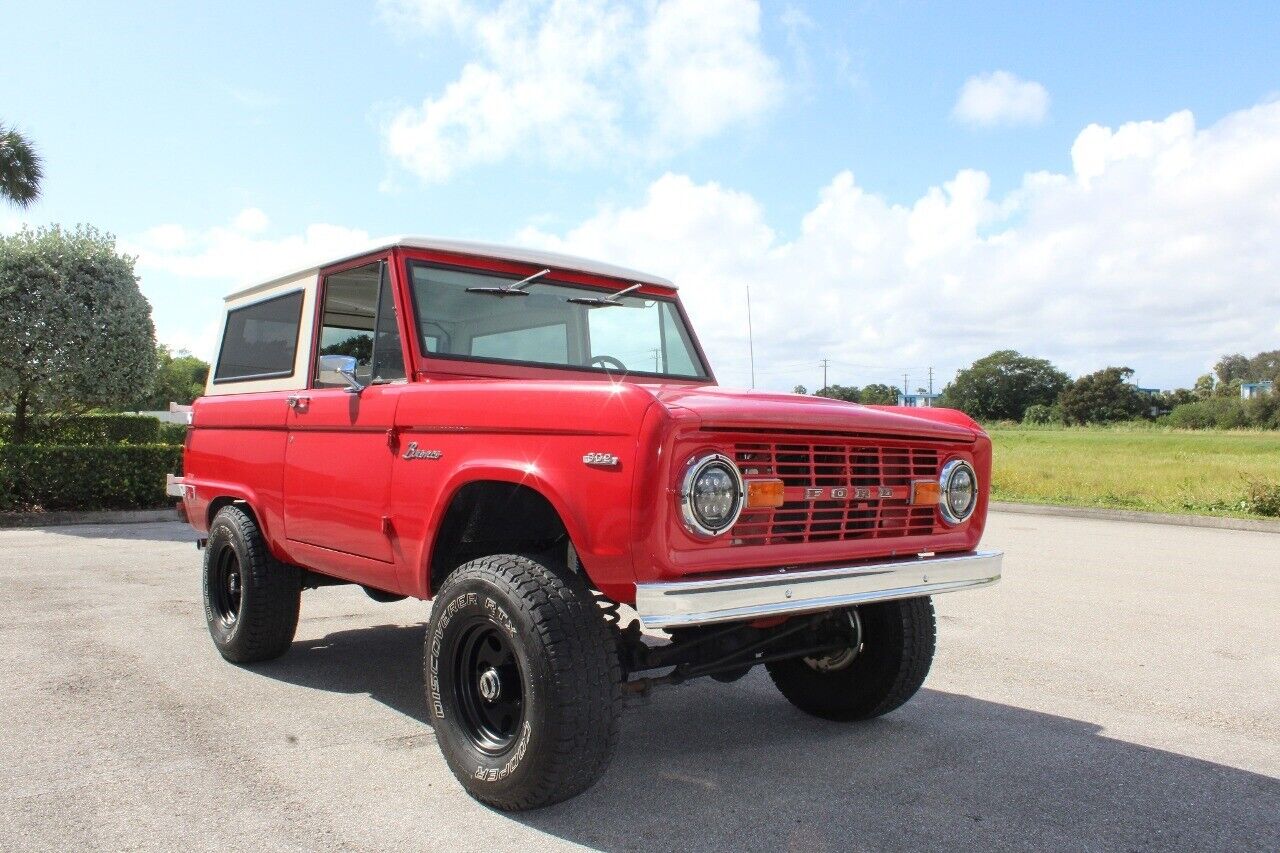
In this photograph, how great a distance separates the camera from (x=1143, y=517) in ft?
50.4

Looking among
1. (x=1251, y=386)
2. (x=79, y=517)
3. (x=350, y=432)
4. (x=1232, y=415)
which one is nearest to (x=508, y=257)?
(x=350, y=432)

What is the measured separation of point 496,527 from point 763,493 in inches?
51.4

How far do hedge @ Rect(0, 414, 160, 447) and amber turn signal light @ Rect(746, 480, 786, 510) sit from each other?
579 inches

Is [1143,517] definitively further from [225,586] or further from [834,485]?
[225,586]

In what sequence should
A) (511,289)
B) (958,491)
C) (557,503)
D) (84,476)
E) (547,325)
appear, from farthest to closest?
(84,476) → (547,325) → (511,289) → (958,491) → (557,503)

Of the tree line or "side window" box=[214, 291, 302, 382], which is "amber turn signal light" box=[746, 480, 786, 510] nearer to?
"side window" box=[214, 291, 302, 382]

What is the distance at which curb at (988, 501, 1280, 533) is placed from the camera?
1411cm

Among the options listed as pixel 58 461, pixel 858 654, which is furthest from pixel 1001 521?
pixel 58 461

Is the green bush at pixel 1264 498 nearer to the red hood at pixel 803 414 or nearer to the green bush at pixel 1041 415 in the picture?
the red hood at pixel 803 414

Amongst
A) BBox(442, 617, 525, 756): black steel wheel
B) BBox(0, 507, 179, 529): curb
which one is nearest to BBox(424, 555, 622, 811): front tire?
BBox(442, 617, 525, 756): black steel wheel

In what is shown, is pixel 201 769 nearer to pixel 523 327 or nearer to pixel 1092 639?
pixel 523 327

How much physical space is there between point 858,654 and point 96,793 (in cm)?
307

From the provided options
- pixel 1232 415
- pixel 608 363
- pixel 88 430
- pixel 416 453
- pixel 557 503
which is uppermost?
pixel 1232 415

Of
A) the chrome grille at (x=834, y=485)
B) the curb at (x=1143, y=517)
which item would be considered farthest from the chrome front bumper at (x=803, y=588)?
the curb at (x=1143, y=517)
